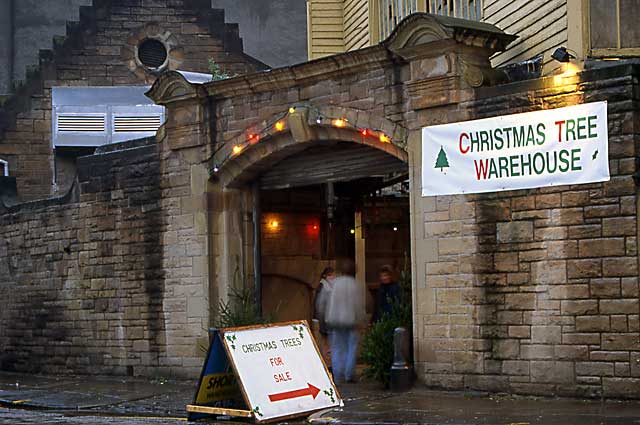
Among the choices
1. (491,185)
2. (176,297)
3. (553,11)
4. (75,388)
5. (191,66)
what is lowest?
(75,388)

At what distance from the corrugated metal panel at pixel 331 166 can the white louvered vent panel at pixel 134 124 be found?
988 centimetres

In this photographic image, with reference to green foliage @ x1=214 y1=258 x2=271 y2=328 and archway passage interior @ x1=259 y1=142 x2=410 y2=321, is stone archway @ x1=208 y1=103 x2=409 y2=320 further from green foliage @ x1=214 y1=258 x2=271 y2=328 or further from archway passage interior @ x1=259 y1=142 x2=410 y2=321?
green foliage @ x1=214 y1=258 x2=271 y2=328

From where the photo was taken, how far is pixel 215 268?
1758 centimetres

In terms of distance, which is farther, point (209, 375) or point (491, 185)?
point (491, 185)

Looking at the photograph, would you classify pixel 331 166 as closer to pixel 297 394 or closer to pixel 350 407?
pixel 350 407

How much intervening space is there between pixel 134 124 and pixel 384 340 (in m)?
13.7

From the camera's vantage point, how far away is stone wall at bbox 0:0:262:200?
26797 mm

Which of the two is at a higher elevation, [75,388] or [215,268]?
[215,268]

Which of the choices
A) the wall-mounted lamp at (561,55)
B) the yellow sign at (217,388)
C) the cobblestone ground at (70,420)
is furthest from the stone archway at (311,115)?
the cobblestone ground at (70,420)

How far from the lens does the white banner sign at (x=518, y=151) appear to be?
12992mm

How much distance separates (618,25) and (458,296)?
3828 mm

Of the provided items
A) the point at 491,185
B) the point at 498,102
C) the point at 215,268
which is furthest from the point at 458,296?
the point at 215,268

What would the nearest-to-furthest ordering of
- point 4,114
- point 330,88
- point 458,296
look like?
point 458,296 < point 330,88 < point 4,114

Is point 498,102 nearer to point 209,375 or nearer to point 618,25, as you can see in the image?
point 618,25
